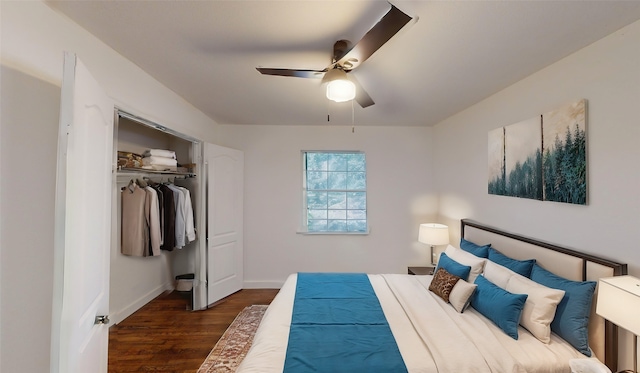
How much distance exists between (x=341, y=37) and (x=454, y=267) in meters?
2.12

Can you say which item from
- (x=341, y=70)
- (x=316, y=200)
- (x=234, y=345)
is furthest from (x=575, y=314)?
(x=316, y=200)

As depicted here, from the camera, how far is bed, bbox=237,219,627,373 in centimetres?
143

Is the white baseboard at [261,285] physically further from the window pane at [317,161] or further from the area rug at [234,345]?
the window pane at [317,161]

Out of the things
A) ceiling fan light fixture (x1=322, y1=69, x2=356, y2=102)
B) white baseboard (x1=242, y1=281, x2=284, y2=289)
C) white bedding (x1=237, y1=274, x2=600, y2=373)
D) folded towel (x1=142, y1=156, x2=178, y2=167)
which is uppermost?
ceiling fan light fixture (x1=322, y1=69, x2=356, y2=102)

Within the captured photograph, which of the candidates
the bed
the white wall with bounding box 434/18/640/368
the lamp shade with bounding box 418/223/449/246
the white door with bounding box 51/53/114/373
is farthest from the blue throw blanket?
the white wall with bounding box 434/18/640/368

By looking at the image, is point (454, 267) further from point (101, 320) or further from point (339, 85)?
point (101, 320)

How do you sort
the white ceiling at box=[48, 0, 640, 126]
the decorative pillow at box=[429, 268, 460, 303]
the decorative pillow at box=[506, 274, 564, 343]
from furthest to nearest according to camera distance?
the decorative pillow at box=[429, 268, 460, 303]
the decorative pillow at box=[506, 274, 564, 343]
the white ceiling at box=[48, 0, 640, 126]

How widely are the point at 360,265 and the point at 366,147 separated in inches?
72.5

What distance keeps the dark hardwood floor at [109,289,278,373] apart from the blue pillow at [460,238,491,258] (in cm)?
256

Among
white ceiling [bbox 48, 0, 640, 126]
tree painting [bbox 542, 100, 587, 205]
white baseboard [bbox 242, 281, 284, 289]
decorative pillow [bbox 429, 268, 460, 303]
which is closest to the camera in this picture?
white ceiling [bbox 48, 0, 640, 126]

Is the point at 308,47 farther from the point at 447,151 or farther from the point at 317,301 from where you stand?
the point at 447,151

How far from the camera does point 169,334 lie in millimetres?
2699

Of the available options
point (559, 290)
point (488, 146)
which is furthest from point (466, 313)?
point (488, 146)

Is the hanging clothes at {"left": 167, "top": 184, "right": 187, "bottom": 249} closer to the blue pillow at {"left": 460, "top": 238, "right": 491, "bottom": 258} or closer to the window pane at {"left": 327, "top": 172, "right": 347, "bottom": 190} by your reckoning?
the window pane at {"left": 327, "top": 172, "right": 347, "bottom": 190}
